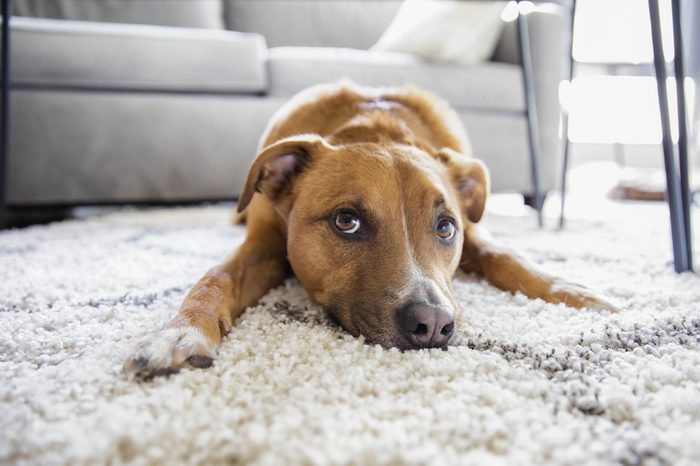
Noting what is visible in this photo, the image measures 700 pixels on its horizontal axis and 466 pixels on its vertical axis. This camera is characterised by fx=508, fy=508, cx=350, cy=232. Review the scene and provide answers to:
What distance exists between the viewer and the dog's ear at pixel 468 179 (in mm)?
1824

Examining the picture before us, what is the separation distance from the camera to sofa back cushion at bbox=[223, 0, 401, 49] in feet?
17.4

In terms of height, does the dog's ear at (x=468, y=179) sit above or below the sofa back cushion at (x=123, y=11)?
below

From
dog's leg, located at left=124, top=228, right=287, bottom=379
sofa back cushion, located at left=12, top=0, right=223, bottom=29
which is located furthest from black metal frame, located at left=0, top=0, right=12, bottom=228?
sofa back cushion, located at left=12, top=0, right=223, bottom=29

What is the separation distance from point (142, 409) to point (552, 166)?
3829 mm

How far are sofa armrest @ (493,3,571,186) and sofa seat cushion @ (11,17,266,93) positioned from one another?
2003 mm

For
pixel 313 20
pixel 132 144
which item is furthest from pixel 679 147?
pixel 313 20

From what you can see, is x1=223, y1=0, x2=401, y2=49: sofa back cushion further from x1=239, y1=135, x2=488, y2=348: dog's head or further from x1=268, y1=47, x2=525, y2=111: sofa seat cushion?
x1=239, y1=135, x2=488, y2=348: dog's head

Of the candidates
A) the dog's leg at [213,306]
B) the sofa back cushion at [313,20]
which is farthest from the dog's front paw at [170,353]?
the sofa back cushion at [313,20]

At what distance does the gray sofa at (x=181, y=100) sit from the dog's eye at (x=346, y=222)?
2.32 metres

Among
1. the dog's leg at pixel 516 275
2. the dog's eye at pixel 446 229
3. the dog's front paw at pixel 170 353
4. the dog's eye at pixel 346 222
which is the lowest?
the dog's leg at pixel 516 275

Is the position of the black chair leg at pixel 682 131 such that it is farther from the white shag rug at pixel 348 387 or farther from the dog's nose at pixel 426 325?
the dog's nose at pixel 426 325

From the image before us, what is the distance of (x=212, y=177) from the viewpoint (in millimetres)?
3654

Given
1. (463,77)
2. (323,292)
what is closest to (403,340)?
(323,292)

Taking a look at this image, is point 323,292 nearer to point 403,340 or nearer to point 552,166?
point 403,340
